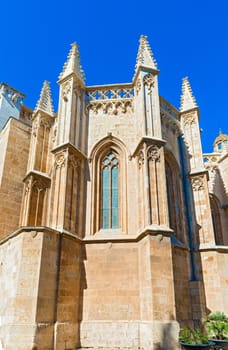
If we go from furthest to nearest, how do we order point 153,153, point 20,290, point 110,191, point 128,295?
1. point 110,191
2. point 153,153
3. point 128,295
4. point 20,290

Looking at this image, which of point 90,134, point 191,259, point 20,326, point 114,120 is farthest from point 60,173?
point 191,259

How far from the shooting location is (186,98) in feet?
47.3

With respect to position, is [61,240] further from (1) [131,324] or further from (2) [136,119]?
(2) [136,119]

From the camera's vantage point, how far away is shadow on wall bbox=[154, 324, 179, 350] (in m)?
7.68

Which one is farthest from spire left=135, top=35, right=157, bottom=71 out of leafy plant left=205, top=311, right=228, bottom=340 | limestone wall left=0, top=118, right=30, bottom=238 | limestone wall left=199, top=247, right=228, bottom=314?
leafy plant left=205, top=311, right=228, bottom=340

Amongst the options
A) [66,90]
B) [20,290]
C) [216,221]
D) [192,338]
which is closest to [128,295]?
[192,338]

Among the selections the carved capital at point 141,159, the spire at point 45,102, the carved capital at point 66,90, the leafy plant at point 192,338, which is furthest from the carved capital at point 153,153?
the spire at point 45,102

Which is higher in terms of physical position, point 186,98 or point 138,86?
point 186,98

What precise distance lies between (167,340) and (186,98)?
1094 centimetres

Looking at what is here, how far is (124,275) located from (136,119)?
6.21m

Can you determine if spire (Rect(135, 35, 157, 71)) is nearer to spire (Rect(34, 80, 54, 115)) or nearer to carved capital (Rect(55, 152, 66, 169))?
spire (Rect(34, 80, 54, 115))

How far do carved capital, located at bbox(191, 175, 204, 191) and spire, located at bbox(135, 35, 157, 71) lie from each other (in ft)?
16.9

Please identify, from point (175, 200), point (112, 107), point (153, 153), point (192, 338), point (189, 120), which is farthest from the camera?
point (189, 120)

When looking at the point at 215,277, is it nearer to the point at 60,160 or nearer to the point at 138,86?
the point at 60,160
